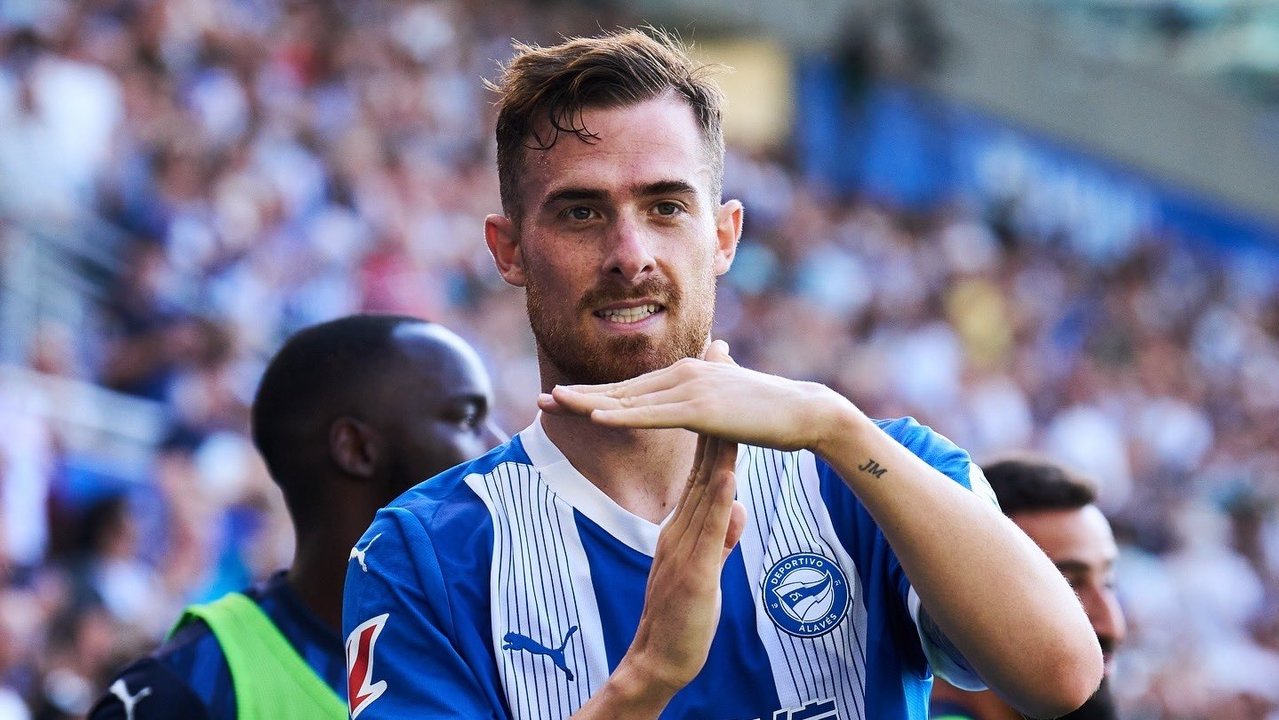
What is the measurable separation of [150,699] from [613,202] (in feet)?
5.01

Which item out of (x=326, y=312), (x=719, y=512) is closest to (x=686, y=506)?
(x=719, y=512)

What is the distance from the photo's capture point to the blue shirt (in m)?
3.36

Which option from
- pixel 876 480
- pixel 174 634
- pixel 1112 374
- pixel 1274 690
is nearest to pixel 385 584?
pixel 876 480

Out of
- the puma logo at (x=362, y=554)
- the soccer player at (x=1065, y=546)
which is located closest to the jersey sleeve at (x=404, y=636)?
the puma logo at (x=362, y=554)

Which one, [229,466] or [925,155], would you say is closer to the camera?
[229,466]

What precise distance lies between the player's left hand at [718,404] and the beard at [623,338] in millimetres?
302

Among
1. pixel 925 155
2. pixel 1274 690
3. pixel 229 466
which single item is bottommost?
pixel 1274 690

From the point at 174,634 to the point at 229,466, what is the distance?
4.57 metres

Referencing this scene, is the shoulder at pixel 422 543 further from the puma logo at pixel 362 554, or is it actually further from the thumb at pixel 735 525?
the thumb at pixel 735 525

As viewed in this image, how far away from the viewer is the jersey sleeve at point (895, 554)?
2473 millimetres

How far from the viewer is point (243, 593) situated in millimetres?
3680

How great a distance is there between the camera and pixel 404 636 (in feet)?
8.21

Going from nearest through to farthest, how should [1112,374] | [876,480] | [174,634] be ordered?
[876,480] < [174,634] < [1112,374]

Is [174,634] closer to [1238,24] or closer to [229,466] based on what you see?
[229,466]
